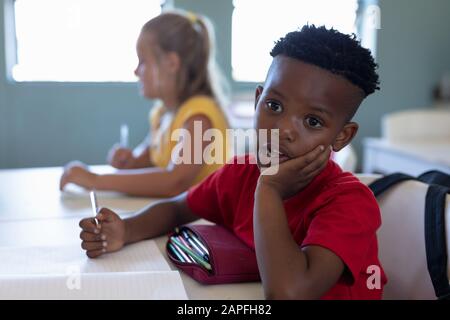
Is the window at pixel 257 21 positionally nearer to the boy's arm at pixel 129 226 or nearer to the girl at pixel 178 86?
the girl at pixel 178 86

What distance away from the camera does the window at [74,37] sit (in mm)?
3686

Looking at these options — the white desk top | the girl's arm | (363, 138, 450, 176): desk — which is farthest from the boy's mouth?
(363, 138, 450, 176): desk

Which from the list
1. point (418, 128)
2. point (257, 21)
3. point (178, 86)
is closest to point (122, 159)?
point (178, 86)

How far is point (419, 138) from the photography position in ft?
9.00

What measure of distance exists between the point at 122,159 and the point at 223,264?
104 cm

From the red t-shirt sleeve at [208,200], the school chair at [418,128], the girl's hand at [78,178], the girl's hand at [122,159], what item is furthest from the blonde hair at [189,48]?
the school chair at [418,128]

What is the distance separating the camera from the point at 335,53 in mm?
722

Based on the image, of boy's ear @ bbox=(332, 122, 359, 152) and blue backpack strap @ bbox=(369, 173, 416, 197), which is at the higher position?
boy's ear @ bbox=(332, 122, 359, 152)

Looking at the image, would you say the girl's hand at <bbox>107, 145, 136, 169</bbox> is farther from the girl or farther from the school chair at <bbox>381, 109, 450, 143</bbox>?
the school chair at <bbox>381, 109, 450, 143</bbox>

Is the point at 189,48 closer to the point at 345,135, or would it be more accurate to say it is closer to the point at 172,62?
the point at 172,62

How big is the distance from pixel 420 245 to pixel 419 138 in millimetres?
1963

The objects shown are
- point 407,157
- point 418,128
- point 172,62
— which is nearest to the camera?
point 172,62

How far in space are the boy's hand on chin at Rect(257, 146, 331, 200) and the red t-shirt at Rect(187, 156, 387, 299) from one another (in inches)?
1.5

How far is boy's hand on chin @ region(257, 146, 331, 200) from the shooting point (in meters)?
0.76
